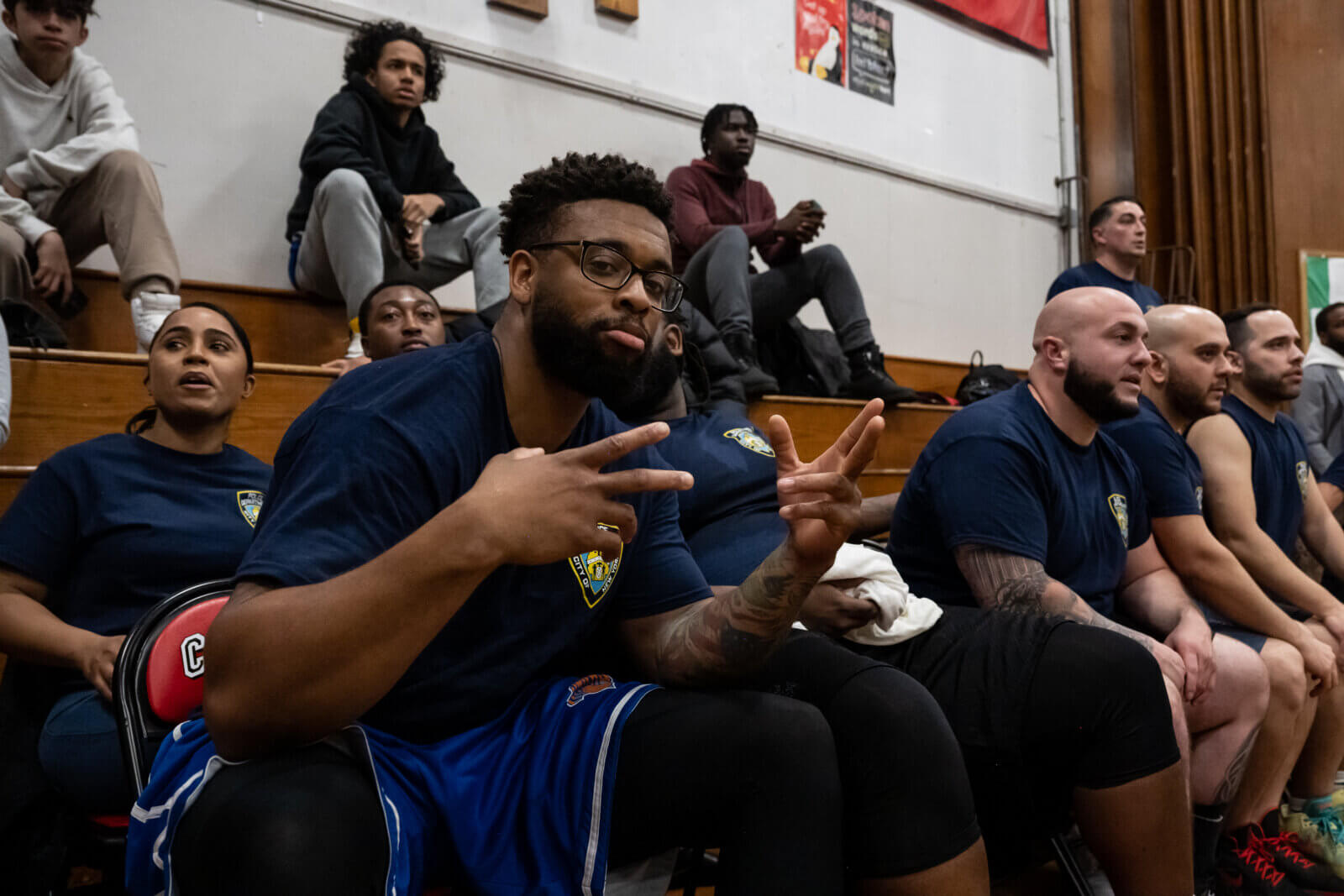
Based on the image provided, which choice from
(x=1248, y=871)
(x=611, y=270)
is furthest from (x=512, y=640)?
(x=1248, y=871)

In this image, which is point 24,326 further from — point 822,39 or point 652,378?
point 822,39

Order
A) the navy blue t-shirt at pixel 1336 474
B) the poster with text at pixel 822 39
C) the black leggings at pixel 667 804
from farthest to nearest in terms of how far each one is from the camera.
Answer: the poster with text at pixel 822 39 < the navy blue t-shirt at pixel 1336 474 < the black leggings at pixel 667 804

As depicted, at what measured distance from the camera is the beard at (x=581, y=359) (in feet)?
3.63

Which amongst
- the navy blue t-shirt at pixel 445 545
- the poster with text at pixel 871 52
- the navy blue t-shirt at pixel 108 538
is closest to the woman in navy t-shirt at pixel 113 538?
the navy blue t-shirt at pixel 108 538

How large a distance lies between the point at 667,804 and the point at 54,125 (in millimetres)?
2509

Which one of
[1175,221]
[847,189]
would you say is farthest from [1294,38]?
[847,189]

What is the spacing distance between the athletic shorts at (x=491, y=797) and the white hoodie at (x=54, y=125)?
1.98 metres

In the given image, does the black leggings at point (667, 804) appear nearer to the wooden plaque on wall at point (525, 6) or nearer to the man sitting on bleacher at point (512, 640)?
the man sitting on bleacher at point (512, 640)

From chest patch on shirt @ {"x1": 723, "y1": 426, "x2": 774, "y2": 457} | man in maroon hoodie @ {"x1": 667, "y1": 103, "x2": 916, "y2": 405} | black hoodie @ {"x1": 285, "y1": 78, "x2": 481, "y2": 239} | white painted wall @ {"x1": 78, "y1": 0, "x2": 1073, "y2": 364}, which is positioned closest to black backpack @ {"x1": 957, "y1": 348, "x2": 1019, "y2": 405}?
man in maroon hoodie @ {"x1": 667, "y1": 103, "x2": 916, "y2": 405}

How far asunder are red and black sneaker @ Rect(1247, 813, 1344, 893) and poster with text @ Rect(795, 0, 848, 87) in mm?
3780

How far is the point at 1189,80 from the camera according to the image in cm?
545

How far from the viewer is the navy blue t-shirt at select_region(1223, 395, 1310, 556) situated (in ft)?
8.38

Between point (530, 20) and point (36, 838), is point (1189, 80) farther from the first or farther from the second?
point (36, 838)

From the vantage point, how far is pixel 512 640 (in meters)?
1.10
